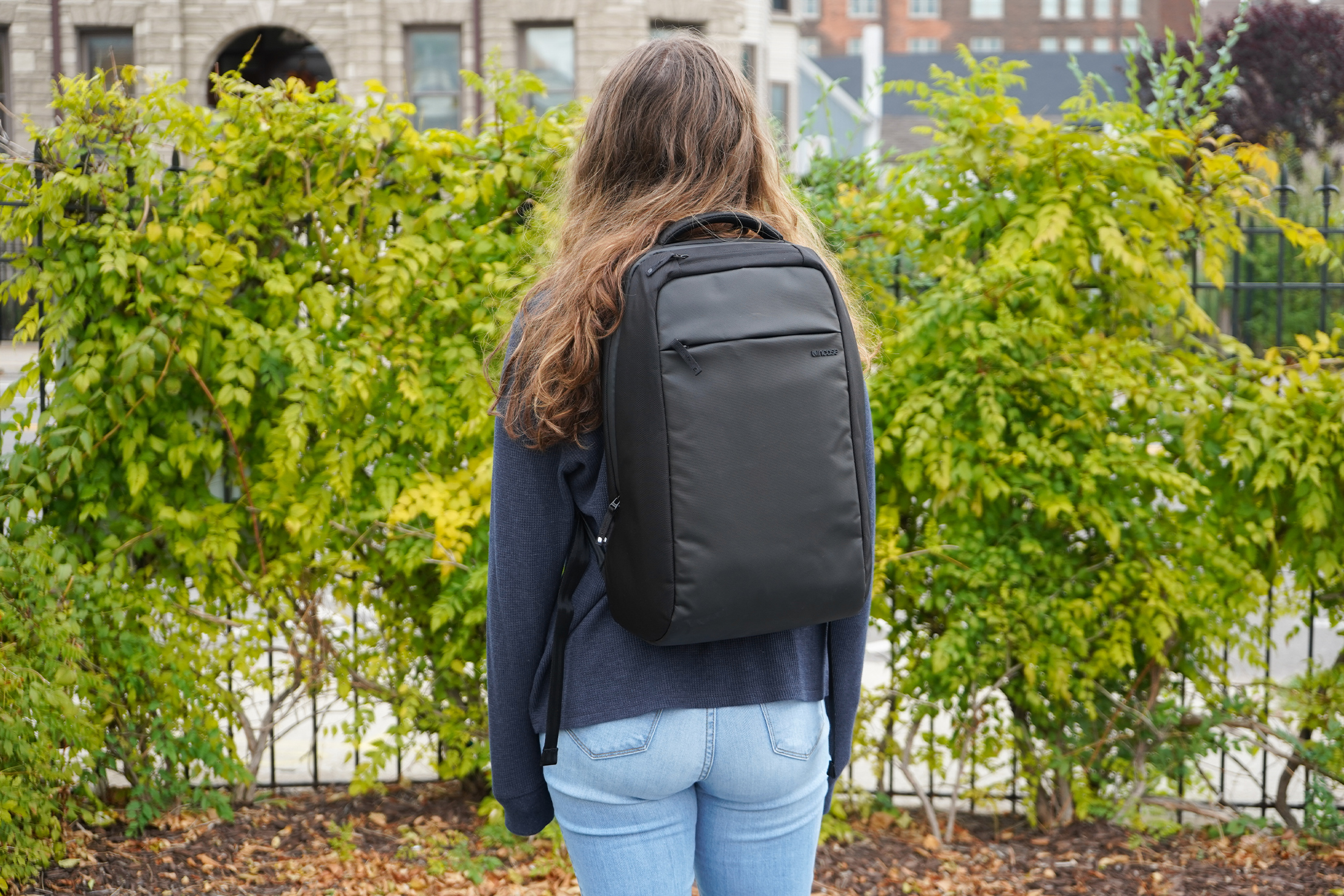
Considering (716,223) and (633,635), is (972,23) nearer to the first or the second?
(716,223)

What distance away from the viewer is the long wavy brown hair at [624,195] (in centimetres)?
152

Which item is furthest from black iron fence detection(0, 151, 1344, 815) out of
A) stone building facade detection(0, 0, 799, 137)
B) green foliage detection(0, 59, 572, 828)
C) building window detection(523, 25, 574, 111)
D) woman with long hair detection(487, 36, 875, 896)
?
building window detection(523, 25, 574, 111)

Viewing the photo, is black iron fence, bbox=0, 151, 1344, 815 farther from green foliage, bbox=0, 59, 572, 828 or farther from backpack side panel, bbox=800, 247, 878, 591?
backpack side panel, bbox=800, 247, 878, 591

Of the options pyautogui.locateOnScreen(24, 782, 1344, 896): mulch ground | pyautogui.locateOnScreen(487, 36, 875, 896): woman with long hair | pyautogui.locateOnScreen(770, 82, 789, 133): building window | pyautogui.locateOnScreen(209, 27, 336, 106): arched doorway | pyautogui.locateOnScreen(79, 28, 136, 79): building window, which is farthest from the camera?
pyautogui.locateOnScreen(770, 82, 789, 133): building window

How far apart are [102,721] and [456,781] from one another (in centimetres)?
119

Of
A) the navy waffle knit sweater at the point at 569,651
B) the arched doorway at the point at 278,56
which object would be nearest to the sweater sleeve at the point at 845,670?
the navy waffle knit sweater at the point at 569,651

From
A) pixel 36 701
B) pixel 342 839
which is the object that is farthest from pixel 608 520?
pixel 342 839

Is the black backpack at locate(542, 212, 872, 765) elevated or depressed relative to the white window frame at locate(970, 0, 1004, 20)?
depressed

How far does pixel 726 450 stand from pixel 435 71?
16.6 metres

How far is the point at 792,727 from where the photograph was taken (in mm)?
1589

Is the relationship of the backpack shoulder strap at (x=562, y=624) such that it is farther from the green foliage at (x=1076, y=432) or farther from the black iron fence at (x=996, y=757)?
the black iron fence at (x=996, y=757)

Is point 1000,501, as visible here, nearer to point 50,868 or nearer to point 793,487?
point 793,487

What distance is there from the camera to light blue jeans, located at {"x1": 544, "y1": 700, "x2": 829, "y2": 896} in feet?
4.99

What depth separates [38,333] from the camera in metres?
3.49
